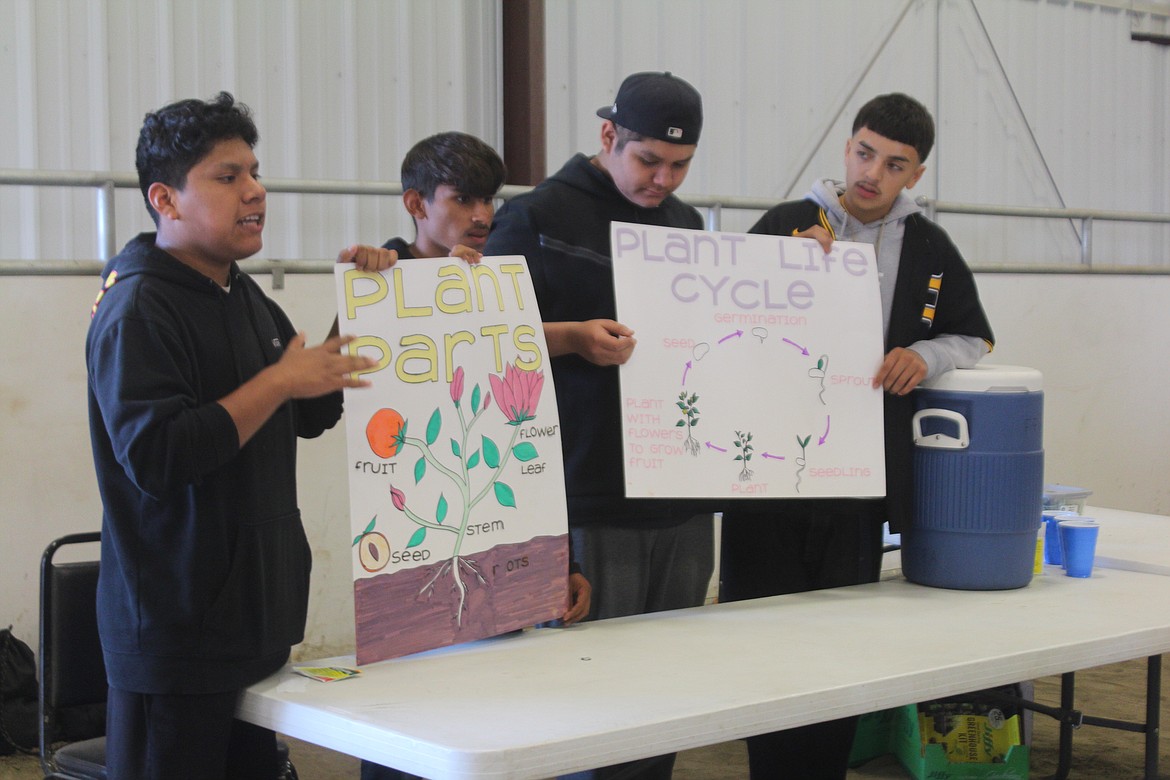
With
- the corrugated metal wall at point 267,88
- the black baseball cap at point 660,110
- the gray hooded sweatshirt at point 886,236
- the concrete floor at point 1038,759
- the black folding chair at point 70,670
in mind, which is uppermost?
the corrugated metal wall at point 267,88

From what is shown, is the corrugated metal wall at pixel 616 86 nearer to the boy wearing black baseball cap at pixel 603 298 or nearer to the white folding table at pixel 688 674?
the boy wearing black baseball cap at pixel 603 298

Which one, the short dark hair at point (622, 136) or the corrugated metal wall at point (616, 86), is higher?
the corrugated metal wall at point (616, 86)

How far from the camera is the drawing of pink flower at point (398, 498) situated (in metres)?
1.69

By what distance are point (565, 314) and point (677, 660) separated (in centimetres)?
63

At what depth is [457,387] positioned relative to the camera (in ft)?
5.85

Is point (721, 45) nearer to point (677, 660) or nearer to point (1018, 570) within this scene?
point (1018, 570)

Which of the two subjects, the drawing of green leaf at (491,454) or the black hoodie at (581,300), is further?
the black hoodie at (581,300)

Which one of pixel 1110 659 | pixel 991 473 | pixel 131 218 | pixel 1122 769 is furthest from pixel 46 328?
pixel 1122 769

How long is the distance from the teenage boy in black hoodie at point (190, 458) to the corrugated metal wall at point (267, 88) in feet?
9.32

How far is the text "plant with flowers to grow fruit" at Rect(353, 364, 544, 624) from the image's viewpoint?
169 centimetres

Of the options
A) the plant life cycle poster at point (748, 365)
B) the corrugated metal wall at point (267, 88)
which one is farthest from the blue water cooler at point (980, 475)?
the corrugated metal wall at point (267, 88)

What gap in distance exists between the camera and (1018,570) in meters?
2.24

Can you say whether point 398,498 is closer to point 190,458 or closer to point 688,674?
point 190,458

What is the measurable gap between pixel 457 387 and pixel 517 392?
112 millimetres
